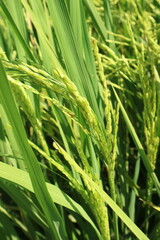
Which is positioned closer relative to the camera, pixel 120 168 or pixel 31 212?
pixel 31 212

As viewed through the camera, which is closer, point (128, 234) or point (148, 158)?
point (148, 158)

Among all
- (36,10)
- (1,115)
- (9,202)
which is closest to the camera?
(1,115)

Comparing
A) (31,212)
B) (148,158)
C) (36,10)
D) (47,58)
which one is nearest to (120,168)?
(148,158)

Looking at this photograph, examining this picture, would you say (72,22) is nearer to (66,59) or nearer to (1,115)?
(66,59)

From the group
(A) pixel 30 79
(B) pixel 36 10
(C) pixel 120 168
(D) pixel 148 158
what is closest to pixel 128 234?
(C) pixel 120 168

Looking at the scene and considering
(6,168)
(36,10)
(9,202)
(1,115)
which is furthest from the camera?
(9,202)

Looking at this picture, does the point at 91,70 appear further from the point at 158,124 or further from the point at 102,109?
the point at 158,124

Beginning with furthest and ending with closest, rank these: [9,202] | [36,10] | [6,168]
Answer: [9,202]
[36,10]
[6,168]

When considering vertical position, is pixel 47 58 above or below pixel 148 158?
above

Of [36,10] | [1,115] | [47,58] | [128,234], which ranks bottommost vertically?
[128,234]
